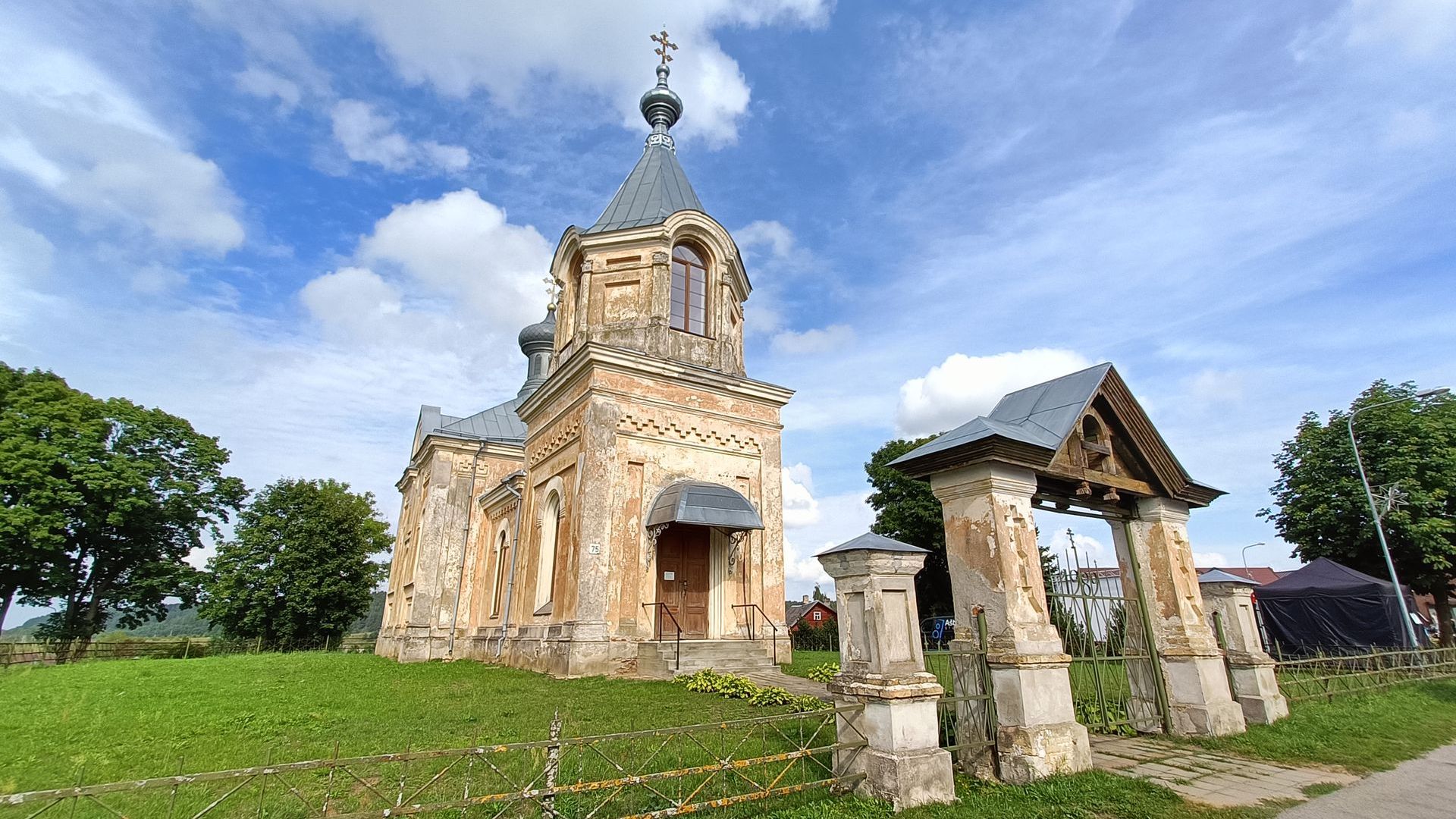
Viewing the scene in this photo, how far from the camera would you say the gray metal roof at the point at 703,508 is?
13469 mm

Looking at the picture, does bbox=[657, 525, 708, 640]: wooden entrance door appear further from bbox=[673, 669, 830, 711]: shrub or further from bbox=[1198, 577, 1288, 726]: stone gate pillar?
bbox=[1198, 577, 1288, 726]: stone gate pillar

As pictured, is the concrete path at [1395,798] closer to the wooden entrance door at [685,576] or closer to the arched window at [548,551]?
the wooden entrance door at [685,576]

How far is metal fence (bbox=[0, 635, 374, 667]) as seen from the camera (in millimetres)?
23000

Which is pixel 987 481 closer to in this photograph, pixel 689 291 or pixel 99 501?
pixel 689 291

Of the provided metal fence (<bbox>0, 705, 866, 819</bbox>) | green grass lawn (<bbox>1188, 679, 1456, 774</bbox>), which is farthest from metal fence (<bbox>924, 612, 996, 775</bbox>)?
green grass lawn (<bbox>1188, 679, 1456, 774</bbox>)

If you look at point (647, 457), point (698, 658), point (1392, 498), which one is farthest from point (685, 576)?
point (1392, 498)

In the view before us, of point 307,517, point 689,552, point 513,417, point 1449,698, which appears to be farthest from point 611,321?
point 307,517

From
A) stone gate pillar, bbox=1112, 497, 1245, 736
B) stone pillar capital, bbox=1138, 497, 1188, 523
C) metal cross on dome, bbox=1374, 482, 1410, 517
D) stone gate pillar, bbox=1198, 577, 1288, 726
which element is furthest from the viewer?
metal cross on dome, bbox=1374, 482, 1410, 517

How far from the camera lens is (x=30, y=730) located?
25.6ft

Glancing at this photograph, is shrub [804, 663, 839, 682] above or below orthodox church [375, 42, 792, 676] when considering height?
below

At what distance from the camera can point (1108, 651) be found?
8109mm

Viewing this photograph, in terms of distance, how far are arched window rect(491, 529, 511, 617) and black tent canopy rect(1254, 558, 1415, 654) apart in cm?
2085

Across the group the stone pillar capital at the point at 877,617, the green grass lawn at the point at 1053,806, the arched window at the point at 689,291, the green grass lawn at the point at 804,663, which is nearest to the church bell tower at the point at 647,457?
the arched window at the point at 689,291

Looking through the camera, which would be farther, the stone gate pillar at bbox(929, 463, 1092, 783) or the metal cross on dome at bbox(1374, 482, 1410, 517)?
the metal cross on dome at bbox(1374, 482, 1410, 517)
